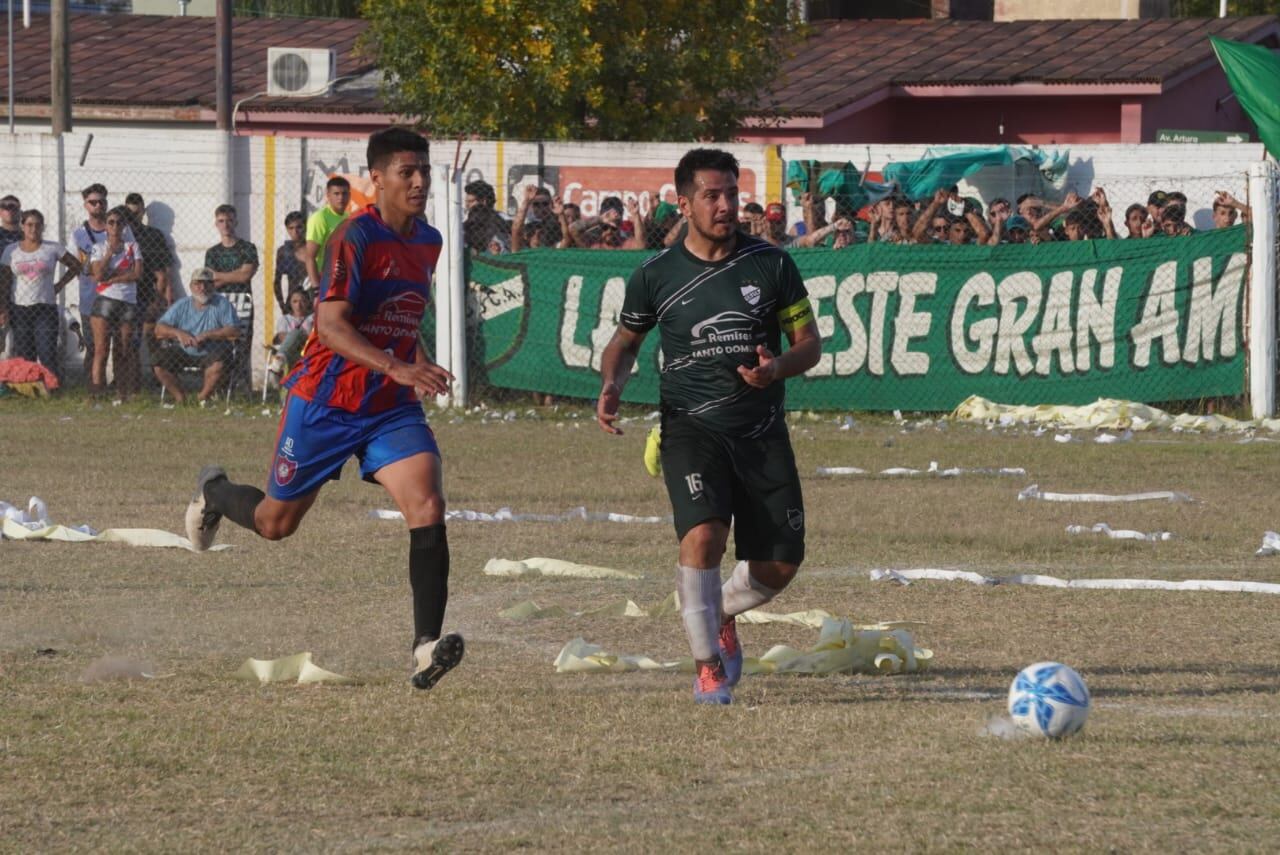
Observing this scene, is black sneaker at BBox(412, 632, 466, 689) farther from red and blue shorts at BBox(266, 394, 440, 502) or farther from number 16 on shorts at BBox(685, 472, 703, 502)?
number 16 on shorts at BBox(685, 472, 703, 502)

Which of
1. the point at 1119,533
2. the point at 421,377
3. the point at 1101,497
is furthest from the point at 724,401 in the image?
the point at 1101,497

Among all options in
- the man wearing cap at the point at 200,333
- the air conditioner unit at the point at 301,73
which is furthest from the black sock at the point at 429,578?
the air conditioner unit at the point at 301,73

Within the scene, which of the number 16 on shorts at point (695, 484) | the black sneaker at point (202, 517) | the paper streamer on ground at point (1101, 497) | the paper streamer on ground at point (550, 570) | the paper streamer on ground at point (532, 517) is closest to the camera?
the number 16 on shorts at point (695, 484)

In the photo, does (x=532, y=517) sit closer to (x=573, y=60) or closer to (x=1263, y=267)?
(x=1263, y=267)

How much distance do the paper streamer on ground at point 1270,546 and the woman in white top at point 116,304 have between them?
1257 centimetres

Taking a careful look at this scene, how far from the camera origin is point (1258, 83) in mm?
23000

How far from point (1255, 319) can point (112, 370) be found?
1137 cm

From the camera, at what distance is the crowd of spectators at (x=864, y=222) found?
19.4 metres

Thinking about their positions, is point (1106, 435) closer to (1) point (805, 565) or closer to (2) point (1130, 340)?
(2) point (1130, 340)

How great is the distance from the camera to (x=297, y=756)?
244 inches

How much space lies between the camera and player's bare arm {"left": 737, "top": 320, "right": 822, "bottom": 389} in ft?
23.1

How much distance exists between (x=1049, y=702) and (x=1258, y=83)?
60.0ft

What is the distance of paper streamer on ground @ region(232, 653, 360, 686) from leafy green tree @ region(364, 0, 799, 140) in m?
17.3

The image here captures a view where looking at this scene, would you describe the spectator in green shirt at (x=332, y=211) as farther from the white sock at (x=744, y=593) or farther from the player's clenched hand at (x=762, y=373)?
the player's clenched hand at (x=762, y=373)
